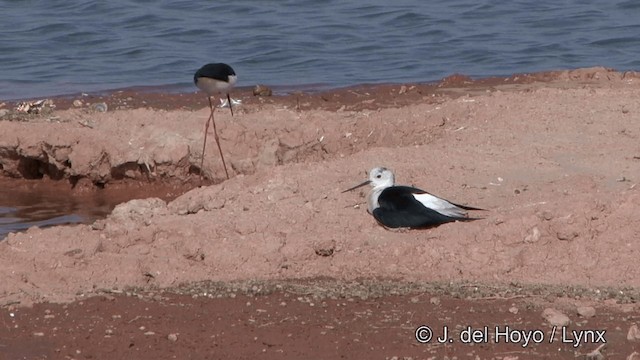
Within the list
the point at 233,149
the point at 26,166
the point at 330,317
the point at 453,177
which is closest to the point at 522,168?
the point at 453,177

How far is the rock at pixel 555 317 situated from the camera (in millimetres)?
6570

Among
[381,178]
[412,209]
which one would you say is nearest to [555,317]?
[412,209]

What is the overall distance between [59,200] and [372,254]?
4790 mm

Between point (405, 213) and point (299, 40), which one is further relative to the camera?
point (299, 40)

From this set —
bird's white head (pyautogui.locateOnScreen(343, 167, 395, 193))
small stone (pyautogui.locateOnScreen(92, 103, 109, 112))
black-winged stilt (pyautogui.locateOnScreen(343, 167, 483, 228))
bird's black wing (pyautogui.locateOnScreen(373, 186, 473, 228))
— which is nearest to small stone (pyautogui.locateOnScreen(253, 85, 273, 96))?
small stone (pyautogui.locateOnScreen(92, 103, 109, 112))

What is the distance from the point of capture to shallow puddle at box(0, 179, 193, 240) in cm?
1096

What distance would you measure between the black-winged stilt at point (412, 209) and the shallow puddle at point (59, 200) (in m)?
3.63

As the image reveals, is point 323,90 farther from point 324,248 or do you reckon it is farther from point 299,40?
point 324,248

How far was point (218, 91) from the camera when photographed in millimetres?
11484

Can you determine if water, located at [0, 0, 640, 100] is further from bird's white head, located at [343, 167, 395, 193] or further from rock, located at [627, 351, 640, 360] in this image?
rock, located at [627, 351, 640, 360]

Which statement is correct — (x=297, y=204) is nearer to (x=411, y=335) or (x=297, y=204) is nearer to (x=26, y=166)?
(x=411, y=335)

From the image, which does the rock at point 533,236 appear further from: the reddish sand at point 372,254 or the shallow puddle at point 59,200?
the shallow puddle at point 59,200

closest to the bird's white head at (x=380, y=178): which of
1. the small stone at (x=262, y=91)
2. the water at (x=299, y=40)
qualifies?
the small stone at (x=262, y=91)

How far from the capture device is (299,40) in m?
18.0
